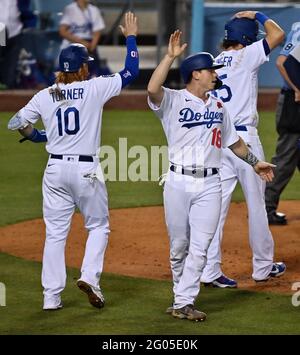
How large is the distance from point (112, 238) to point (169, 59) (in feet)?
10.9

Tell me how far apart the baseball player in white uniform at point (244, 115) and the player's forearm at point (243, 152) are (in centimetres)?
60

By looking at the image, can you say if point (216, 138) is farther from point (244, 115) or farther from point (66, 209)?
point (66, 209)

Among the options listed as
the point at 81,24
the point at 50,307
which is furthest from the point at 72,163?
the point at 81,24

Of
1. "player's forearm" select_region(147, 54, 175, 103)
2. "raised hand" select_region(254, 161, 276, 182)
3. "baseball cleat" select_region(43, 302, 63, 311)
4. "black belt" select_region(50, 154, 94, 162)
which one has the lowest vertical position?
"baseball cleat" select_region(43, 302, 63, 311)

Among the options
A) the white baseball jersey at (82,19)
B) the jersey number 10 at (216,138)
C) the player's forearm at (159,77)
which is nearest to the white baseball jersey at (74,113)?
the player's forearm at (159,77)

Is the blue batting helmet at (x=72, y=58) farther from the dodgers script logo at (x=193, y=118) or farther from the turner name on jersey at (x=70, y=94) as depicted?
the dodgers script logo at (x=193, y=118)

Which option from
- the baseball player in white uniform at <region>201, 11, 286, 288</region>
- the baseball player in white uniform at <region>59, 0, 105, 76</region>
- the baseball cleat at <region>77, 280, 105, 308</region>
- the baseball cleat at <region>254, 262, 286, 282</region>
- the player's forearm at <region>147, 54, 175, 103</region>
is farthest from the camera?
the baseball player in white uniform at <region>59, 0, 105, 76</region>

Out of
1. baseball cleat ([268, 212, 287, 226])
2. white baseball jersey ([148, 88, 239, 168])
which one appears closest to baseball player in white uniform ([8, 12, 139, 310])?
white baseball jersey ([148, 88, 239, 168])

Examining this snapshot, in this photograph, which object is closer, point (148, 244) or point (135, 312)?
point (135, 312)

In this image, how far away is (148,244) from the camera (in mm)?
10133

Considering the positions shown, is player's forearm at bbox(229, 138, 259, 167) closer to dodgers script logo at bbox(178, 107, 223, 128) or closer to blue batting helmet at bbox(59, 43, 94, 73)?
dodgers script logo at bbox(178, 107, 223, 128)

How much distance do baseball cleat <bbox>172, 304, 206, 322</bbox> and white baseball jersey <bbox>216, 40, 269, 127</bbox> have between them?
1.66 m

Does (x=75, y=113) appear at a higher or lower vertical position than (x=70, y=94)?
lower

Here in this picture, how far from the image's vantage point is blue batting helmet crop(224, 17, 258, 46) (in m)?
8.53
